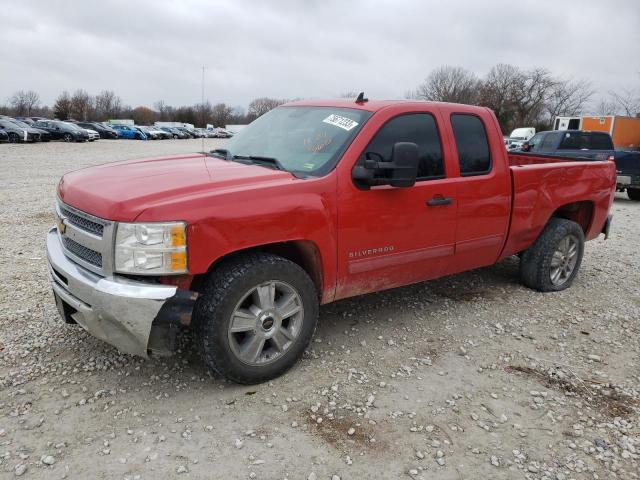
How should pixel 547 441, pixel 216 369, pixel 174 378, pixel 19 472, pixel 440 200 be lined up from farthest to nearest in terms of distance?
pixel 440 200
pixel 174 378
pixel 216 369
pixel 547 441
pixel 19 472

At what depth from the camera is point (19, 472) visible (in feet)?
8.08

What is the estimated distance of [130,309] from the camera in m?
2.77

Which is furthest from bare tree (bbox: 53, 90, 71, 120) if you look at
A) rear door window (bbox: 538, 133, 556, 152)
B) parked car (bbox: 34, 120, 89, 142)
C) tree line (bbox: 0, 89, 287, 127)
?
rear door window (bbox: 538, 133, 556, 152)

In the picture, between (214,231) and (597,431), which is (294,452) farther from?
(597,431)

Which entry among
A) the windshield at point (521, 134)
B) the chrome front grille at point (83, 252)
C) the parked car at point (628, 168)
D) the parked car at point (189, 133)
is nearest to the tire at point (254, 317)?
the chrome front grille at point (83, 252)

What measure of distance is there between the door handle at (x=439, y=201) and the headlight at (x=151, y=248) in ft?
6.48

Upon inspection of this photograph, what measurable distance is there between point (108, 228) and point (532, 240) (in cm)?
404

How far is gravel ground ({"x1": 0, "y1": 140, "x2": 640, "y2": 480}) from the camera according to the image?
2635 mm

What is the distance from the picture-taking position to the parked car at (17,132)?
30052 millimetres

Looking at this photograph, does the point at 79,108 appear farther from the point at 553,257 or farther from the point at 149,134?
the point at 553,257

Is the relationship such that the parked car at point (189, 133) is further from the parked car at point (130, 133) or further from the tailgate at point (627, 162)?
the tailgate at point (627, 162)

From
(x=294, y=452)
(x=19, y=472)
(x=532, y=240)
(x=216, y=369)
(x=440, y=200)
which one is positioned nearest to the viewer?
(x=19, y=472)

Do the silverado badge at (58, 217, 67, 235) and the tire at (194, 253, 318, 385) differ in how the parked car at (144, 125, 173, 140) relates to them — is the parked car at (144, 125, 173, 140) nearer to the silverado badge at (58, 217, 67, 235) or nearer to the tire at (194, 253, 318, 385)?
the silverado badge at (58, 217, 67, 235)

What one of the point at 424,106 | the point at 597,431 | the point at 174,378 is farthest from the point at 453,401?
the point at 424,106
